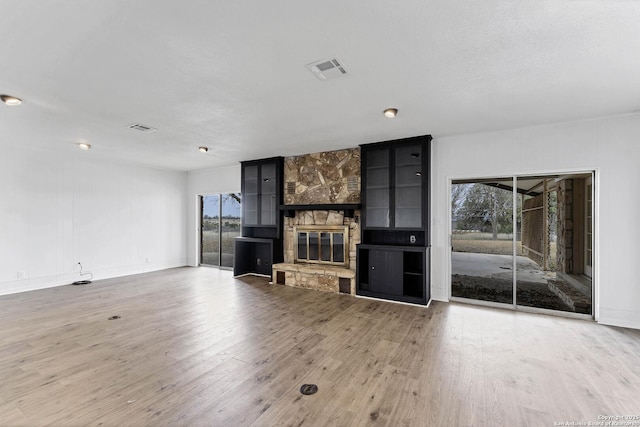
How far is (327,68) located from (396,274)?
3.49 m

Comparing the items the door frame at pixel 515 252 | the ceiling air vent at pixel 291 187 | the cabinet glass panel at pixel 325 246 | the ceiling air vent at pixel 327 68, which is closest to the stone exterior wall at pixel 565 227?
the door frame at pixel 515 252

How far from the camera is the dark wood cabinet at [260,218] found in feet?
21.1

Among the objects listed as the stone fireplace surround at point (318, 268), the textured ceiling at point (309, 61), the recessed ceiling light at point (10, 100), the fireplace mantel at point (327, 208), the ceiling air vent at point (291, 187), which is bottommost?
the stone fireplace surround at point (318, 268)

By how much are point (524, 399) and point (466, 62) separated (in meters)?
2.85

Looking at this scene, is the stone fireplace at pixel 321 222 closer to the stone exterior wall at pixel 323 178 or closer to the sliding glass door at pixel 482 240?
the stone exterior wall at pixel 323 178

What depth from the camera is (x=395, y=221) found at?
5043mm

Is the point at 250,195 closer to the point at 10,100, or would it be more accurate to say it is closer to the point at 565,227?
the point at 10,100

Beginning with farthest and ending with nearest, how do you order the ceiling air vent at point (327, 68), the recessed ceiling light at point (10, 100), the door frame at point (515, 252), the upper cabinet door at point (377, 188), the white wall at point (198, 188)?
the white wall at point (198, 188) → the upper cabinet door at point (377, 188) → the door frame at point (515, 252) → the recessed ceiling light at point (10, 100) → the ceiling air vent at point (327, 68)

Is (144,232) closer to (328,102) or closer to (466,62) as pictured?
(328,102)

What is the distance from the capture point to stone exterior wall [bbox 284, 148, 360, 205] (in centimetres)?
568

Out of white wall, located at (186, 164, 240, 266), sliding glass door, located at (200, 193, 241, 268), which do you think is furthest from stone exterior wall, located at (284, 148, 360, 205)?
sliding glass door, located at (200, 193, 241, 268)

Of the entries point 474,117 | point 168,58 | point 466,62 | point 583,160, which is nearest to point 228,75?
point 168,58

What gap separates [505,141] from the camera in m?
4.39

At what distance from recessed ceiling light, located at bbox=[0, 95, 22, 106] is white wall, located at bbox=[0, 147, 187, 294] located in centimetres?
289
